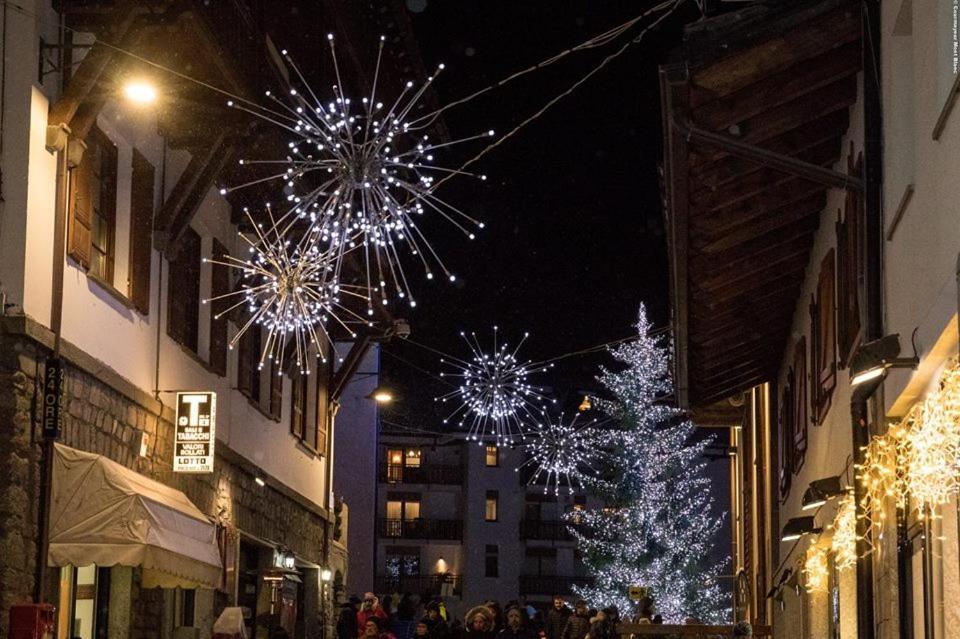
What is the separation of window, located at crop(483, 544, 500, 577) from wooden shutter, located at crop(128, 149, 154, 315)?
2343 inches

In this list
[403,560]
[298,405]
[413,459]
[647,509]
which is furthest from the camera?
[413,459]

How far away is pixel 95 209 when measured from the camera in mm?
15750

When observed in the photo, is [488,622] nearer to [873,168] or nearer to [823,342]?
[823,342]

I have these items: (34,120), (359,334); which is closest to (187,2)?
(34,120)

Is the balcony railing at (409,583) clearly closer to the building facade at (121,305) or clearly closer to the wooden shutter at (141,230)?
the building facade at (121,305)

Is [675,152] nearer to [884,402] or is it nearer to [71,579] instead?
[884,402]

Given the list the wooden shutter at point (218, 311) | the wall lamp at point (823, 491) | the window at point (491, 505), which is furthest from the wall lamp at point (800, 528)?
the window at point (491, 505)

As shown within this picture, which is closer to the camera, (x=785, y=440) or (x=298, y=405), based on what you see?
(x=785, y=440)

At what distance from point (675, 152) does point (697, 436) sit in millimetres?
68296

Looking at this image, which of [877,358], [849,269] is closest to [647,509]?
[849,269]

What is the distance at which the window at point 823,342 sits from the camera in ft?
46.9

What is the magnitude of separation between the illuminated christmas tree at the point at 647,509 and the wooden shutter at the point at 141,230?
104ft

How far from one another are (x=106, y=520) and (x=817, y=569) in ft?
22.7

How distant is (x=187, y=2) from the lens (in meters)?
15.0
